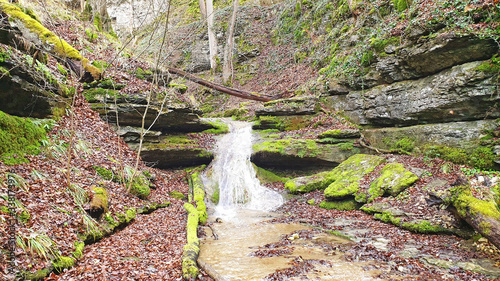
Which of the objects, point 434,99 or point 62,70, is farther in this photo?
point 62,70

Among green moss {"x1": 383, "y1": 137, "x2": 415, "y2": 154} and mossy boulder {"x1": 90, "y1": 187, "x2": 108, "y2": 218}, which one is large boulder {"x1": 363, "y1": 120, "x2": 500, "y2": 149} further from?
mossy boulder {"x1": 90, "y1": 187, "x2": 108, "y2": 218}

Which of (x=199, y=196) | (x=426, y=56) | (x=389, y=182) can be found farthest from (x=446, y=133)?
(x=199, y=196)

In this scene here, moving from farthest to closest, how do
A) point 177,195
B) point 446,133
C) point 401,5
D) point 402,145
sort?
point 401,5
point 177,195
point 402,145
point 446,133

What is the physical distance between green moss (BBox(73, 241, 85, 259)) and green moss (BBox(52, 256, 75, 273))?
0.44ft

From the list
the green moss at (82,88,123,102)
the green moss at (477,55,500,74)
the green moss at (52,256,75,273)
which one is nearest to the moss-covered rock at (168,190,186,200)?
the green moss at (82,88,123,102)

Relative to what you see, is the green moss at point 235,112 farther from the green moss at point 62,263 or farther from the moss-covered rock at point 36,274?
the moss-covered rock at point 36,274

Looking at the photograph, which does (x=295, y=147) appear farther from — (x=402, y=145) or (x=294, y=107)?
(x=402, y=145)

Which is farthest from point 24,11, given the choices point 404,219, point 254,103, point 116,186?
point 404,219

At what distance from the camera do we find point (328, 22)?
18406 mm

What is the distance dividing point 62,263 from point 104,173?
170 inches

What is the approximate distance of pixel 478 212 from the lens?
502cm

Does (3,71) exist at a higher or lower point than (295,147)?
higher

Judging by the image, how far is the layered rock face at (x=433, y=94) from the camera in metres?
7.81

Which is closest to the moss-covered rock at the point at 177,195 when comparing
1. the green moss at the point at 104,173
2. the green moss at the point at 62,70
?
the green moss at the point at 104,173
